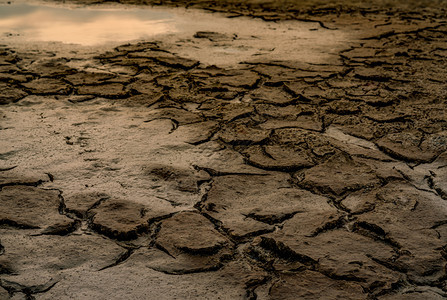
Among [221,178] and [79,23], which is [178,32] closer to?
[79,23]

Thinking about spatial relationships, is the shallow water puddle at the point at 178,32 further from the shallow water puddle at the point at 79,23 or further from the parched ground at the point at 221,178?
the parched ground at the point at 221,178

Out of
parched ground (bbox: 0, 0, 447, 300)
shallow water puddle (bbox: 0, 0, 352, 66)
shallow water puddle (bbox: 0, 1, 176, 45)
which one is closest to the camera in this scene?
parched ground (bbox: 0, 0, 447, 300)

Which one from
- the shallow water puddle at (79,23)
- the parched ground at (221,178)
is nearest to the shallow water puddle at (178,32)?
the shallow water puddle at (79,23)

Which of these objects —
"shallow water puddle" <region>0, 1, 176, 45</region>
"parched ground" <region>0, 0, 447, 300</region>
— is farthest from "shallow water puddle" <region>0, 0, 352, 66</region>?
"parched ground" <region>0, 0, 447, 300</region>

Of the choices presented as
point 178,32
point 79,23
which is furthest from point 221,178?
point 79,23

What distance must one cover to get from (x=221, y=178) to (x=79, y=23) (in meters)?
3.23

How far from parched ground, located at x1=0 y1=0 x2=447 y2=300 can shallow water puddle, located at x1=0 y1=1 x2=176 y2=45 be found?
2.23 ft

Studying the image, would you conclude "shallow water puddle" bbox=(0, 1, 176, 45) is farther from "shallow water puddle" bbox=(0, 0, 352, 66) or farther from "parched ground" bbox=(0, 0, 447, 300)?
"parched ground" bbox=(0, 0, 447, 300)

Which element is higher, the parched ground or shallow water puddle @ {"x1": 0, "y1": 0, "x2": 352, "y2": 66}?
shallow water puddle @ {"x1": 0, "y1": 0, "x2": 352, "y2": 66}

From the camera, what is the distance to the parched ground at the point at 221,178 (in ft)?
5.52

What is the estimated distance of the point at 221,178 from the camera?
7.45ft

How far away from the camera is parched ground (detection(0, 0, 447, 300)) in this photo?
5.52 feet

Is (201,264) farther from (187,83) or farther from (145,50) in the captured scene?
(145,50)

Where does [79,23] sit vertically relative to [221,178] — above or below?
above
